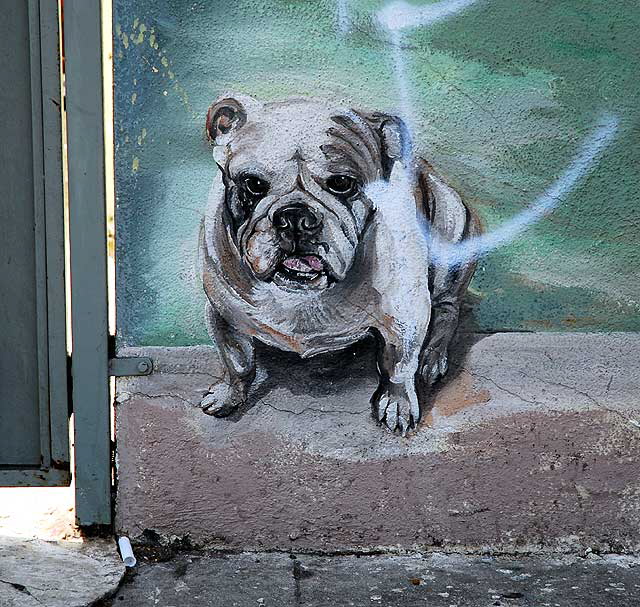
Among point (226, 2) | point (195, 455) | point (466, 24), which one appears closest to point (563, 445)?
point (195, 455)

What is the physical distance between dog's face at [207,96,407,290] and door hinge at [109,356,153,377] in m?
0.58

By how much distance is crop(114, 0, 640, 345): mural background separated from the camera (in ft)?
10.2

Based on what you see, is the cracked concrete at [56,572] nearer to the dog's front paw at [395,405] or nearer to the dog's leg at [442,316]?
the dog's front paw at [395,405]

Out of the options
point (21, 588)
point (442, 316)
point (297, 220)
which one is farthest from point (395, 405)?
point (21, 588)

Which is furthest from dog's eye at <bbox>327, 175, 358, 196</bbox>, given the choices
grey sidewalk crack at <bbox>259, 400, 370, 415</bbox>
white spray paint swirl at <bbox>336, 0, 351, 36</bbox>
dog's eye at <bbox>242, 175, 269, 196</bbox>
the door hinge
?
the door hinge

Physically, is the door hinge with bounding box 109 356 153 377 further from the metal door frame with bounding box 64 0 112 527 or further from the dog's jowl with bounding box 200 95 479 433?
the dog's jowl with bounding box 200 95 479 433

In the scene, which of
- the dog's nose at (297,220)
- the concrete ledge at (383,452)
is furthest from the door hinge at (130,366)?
the dog's nose at (297,220)

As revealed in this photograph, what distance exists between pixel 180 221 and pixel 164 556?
1.26 m

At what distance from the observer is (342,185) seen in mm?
3123

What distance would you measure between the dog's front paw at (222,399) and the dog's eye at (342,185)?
2.69 ft

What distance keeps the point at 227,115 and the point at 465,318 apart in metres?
1.15

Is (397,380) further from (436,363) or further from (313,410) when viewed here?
(313,410)

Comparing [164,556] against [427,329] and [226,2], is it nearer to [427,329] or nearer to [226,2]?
[427,329]

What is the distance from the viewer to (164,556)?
3.26 meters
